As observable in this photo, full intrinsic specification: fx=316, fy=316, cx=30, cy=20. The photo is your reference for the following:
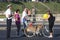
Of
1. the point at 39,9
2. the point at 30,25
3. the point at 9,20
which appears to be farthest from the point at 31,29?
the point at 39,9

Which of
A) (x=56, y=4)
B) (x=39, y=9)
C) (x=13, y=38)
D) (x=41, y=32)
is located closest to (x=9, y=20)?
(x=13, y=38)

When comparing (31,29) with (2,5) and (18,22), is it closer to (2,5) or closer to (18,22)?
(18,22)

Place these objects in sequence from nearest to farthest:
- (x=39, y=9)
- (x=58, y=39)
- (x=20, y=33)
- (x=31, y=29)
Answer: (x=58, y=39) < (x=31, y=29) < (x=20, y=33) < (x=39, y=9)

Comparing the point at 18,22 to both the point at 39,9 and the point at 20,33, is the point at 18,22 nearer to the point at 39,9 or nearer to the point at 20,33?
the point at 20,33

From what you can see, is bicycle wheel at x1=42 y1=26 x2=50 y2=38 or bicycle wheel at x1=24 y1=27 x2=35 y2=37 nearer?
bicycle wheel at x1=24 y1=27 x2=35 y2=37

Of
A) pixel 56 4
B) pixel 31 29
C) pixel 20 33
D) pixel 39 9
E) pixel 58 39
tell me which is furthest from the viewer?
pixel 56 4

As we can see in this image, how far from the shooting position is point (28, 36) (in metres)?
20.1

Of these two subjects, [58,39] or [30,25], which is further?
[30,25]

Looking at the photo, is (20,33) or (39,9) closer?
(20,33)

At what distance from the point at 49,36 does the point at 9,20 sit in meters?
2.82

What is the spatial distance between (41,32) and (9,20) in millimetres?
2478

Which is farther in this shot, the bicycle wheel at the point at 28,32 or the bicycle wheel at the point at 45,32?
the bicycle wheel at the point at 45,32

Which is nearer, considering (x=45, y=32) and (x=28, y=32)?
(x=28, y=32)

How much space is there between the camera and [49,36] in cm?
2016
